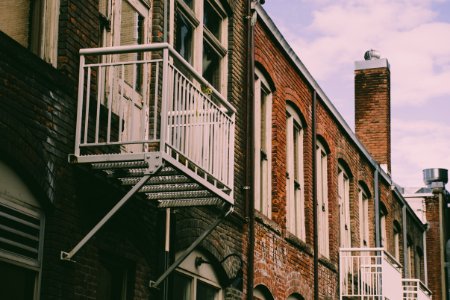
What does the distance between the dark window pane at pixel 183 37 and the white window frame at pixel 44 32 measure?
11.5 feet

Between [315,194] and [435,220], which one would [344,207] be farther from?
[435,220]

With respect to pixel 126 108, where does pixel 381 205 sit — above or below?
above

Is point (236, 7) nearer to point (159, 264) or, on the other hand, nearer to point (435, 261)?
point (159, 264)

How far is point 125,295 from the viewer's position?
11414 mm

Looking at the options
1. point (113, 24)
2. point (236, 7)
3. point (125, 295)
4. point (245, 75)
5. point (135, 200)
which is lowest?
point (125, 295)

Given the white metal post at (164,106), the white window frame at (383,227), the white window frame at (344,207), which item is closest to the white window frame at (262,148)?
the white window frame at (344,207)

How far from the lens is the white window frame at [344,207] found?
74.4ft

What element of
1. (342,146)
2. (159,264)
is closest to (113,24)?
(159,264)

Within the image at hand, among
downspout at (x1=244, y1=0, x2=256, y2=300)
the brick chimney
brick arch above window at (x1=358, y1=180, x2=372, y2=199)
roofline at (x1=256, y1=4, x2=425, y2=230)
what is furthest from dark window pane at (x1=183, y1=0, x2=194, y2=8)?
the brick chimney

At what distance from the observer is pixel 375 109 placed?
95.6ft

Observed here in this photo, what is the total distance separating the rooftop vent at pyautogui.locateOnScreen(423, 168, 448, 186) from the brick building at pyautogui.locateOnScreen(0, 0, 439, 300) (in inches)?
721

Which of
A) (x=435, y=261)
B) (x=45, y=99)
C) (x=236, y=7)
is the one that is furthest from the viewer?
(x=435, y=261)

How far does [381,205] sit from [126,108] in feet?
53.0

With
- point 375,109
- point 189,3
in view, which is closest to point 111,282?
point 189,3
